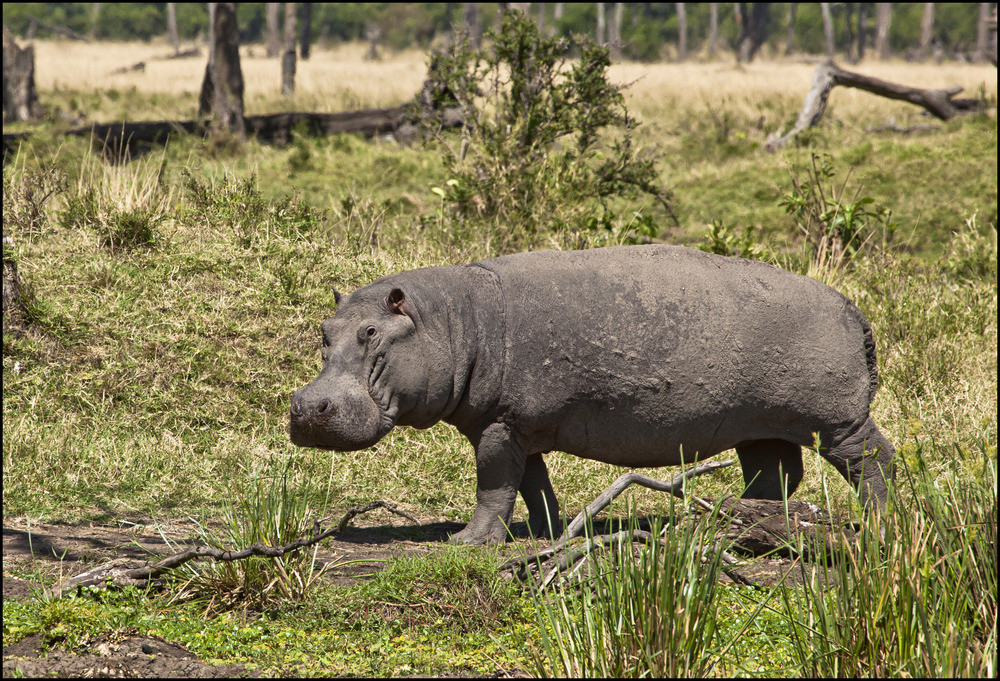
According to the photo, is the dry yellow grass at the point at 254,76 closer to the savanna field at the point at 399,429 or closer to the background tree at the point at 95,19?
the savanna field at the point at 399,429

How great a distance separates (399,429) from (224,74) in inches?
498

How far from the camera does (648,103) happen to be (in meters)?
20.4

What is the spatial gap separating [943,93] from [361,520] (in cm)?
1529

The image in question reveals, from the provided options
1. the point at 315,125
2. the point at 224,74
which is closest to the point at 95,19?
the point at 224,74

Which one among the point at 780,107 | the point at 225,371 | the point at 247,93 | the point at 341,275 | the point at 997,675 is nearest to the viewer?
the point at 997,675

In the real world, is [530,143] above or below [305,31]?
below

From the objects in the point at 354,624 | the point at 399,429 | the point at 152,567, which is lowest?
the point at 399,429

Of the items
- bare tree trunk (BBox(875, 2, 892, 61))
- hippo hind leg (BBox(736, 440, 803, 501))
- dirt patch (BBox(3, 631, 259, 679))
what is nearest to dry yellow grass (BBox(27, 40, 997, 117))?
hippo hind leg (BBox(736, 440, 803, 501))

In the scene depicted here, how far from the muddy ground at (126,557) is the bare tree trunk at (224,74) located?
41.8 feet

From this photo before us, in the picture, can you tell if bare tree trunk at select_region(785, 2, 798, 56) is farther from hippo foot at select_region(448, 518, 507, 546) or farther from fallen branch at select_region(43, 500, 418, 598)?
fallen branch at select_region(43, 500, 418, 598)

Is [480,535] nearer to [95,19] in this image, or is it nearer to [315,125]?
[315,125]

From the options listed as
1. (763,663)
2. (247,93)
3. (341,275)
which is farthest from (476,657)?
(247,93)

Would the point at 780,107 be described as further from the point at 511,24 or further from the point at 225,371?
the point at 225,371

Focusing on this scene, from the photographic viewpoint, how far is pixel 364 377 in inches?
170
